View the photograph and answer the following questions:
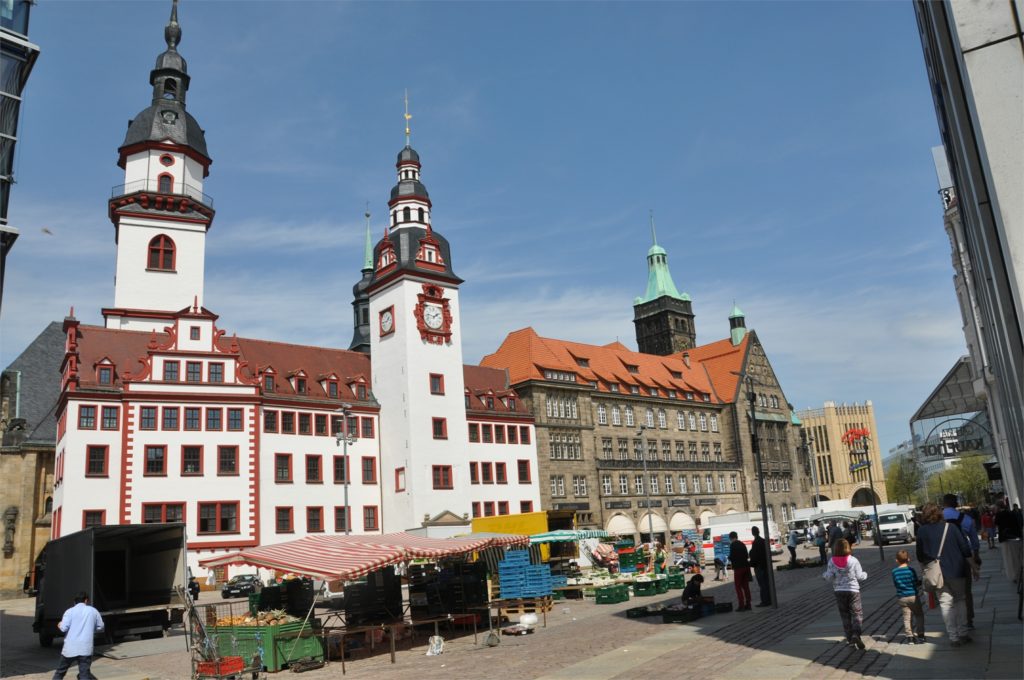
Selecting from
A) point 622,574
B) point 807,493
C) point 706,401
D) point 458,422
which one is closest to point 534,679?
point 622,574

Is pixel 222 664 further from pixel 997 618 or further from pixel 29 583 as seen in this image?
pixel 29 583

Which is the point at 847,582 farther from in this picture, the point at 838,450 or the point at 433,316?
the point at 838,450

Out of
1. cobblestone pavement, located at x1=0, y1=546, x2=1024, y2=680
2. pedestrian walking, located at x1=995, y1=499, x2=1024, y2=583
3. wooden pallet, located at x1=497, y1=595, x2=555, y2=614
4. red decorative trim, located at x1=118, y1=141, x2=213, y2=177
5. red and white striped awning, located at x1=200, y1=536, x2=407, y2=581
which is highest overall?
red decorative trim, located at x1=118, y1=141, x2=213, y2=177

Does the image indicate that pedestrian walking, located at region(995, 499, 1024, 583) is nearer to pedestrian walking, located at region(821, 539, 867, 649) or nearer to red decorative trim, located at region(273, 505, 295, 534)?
pedestrian walking, located at region(821, 539, 867, 649)

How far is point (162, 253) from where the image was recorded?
52781 mm

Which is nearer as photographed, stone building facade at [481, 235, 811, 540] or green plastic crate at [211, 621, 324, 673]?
green plastic crate at [211, 621, 324, 673]

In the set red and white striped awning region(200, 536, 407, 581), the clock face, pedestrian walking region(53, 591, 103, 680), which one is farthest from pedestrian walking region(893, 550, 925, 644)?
the clock face

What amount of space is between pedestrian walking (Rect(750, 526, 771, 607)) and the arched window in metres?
43.8

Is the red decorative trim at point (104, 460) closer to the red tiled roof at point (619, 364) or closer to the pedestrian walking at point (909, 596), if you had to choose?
the red tiled roof at point (619, 364)

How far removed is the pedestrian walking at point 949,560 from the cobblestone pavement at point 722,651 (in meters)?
0.35

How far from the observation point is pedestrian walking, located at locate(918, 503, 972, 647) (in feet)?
39.1

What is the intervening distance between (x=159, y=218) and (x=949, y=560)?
169 feet

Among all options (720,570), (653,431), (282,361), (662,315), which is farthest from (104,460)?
(662,315)

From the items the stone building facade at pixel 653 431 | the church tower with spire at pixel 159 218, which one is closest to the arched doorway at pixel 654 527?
the stone building facade at pixel 653 431
